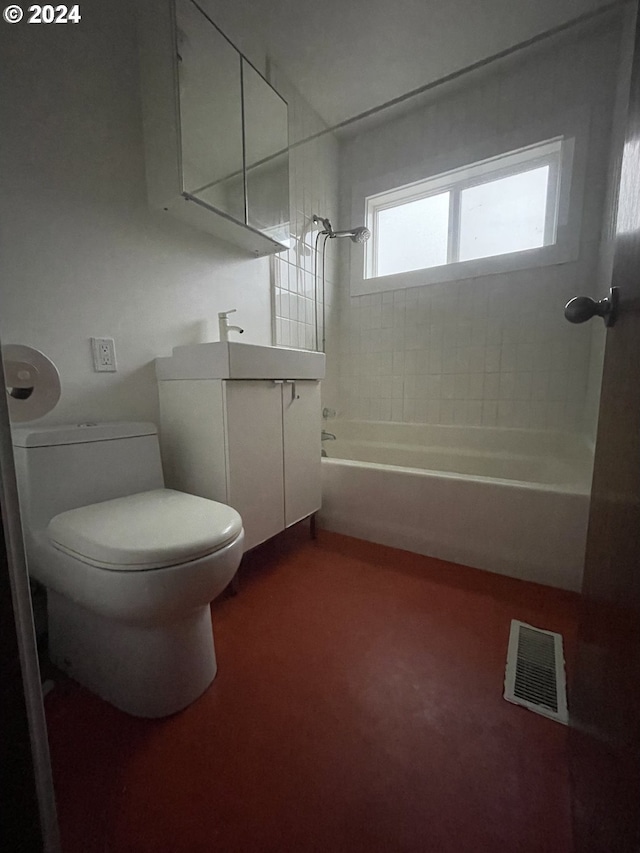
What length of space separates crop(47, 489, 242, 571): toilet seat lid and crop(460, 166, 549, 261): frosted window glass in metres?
2.19

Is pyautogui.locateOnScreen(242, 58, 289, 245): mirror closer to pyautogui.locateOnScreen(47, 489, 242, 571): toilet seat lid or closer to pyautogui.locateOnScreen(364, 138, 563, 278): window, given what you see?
pyautogui.locateOnScreen(364, 138, 563, 278): window

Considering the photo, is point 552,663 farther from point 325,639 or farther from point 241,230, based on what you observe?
point 241,230

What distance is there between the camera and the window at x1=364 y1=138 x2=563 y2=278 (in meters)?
1.92

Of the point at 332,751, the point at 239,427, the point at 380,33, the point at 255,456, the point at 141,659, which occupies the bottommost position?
the point at 332,751

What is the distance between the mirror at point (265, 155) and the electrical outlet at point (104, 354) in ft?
2.76

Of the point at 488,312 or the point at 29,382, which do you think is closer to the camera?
the point at 29,382

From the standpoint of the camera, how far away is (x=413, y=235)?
234 centimetres

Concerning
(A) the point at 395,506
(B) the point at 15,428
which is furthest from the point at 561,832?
(B) the point at 15,428

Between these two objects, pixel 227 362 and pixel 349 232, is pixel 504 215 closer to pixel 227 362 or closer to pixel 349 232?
pixel 349 232

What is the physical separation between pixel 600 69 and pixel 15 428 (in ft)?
9.82

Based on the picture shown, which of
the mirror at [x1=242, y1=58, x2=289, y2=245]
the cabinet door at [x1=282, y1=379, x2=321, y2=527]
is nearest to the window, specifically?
the mirror at [x1=242, y1=58, x2=289, y2=245]

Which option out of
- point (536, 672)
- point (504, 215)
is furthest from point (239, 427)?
point (504, 215)

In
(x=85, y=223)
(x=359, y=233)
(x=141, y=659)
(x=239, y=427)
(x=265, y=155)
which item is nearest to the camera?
(x=141, y=659)

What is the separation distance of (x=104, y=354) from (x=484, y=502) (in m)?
1.55
